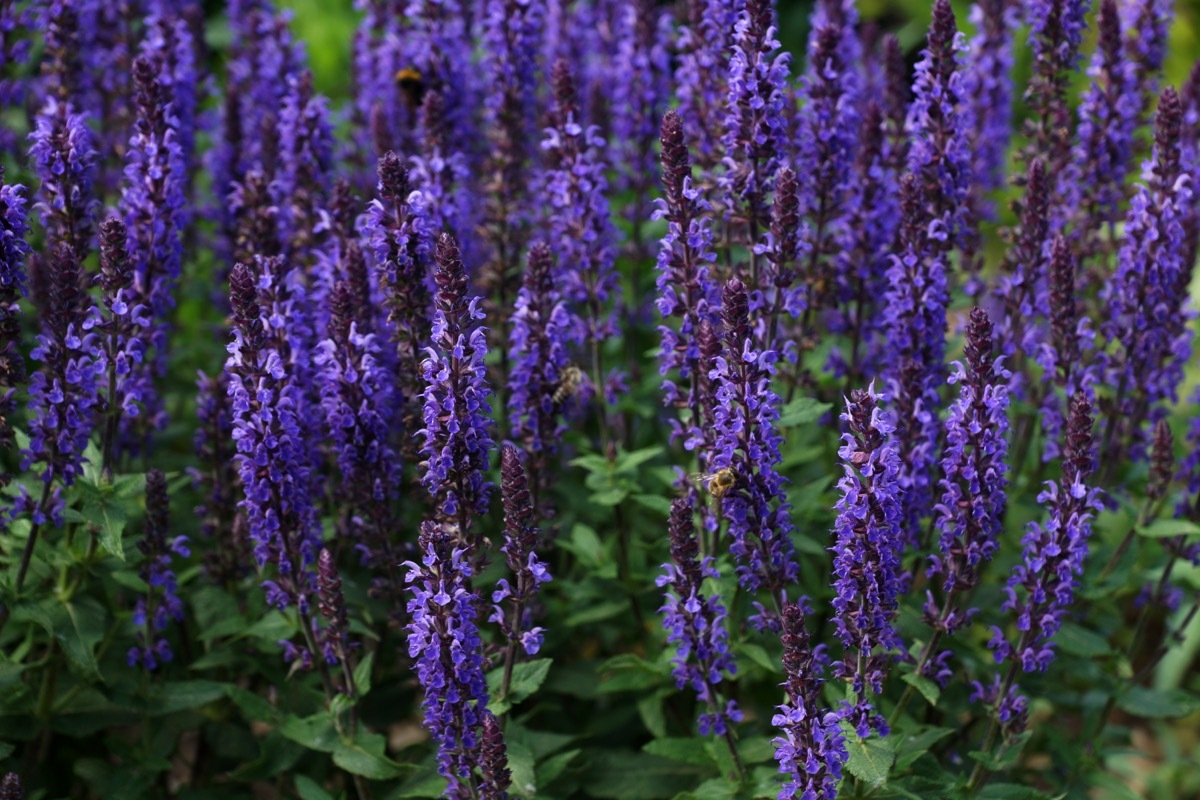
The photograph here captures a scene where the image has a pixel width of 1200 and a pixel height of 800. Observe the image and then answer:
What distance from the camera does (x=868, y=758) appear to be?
460 centimetres

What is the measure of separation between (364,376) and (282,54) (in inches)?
136

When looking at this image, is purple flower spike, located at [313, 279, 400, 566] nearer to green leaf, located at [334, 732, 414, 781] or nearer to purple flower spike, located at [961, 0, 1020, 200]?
green leaf, located at [334, 732, 414, 781]

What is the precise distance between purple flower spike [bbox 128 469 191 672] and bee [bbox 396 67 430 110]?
2.77 metres

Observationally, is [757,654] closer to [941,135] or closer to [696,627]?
[696,627]

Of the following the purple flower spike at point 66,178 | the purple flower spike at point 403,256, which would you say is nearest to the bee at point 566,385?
the purple flower spike at point 403,256

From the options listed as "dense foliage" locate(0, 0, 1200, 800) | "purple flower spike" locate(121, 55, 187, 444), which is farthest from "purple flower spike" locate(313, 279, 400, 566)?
"purple flower spike" locate(121, 55, 187, 444)

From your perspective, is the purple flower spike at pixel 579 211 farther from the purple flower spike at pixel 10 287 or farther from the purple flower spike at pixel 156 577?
the purple flower spike at pixel 10 287

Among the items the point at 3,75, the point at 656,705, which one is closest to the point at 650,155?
the point at 656,705

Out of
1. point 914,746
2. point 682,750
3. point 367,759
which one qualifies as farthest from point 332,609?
point 914,746

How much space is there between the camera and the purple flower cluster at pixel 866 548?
4.32m

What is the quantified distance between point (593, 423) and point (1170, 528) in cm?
332

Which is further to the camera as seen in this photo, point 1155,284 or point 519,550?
point 1155,284

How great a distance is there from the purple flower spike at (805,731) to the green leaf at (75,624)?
9.76ft

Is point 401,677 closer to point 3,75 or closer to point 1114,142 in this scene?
point 3,75
